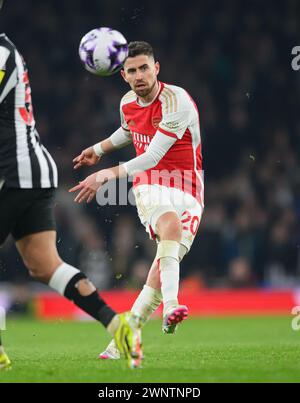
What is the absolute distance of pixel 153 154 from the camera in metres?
6.55

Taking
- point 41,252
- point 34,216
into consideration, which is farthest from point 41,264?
point 34,216

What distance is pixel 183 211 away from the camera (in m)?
6.83

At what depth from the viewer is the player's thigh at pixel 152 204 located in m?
6.66

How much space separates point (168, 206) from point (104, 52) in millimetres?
1191

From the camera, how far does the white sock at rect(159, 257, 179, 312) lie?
6.34 m

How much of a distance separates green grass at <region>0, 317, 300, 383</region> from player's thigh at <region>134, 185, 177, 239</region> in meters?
0.95

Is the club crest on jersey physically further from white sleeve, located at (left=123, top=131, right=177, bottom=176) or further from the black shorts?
the black shorts

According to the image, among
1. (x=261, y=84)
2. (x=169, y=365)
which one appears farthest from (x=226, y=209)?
(x=169, y=365)

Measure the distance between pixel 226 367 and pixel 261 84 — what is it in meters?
12.0

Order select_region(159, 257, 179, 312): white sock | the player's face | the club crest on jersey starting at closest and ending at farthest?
select_region(159, 257, 179, 312): white sock < the player's face < the club crest on jersey

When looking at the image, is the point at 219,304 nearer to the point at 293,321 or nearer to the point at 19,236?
the point at 293,321

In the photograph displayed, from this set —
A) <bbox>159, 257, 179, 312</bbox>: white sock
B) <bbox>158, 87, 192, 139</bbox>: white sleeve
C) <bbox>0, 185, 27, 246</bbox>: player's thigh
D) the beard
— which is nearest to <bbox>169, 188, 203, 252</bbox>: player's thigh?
<bbox>159, 257, 179, 312</bbox>: white sock

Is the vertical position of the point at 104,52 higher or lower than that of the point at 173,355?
higher

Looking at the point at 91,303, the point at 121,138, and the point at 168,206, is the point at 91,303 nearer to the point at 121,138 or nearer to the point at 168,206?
the point at 168,206
